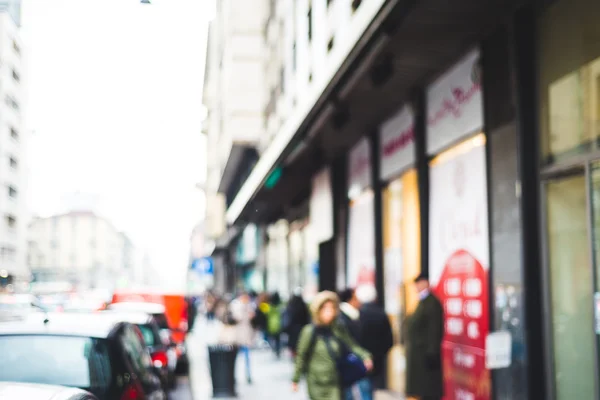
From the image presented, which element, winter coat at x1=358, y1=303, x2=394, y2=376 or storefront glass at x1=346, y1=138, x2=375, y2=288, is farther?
storefront glass at x1=346, y1=138, x2=375, y2=288

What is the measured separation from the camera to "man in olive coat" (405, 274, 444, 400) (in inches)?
396

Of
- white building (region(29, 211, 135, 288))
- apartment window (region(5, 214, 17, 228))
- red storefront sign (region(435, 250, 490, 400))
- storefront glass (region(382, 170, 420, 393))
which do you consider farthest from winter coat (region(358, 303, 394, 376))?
white building (region(29, 211, 135, 288))

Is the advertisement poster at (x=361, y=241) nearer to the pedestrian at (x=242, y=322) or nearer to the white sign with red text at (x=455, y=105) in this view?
the pedestrian at (x=242, y=322)

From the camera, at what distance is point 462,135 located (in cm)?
1124

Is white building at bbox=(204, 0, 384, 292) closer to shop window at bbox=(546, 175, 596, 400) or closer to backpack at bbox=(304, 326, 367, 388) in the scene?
shop window at bbox=(546, 175, 596, 400)

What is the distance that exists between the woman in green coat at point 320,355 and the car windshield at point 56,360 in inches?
79.4

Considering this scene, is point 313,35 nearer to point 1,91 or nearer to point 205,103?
point 205,103

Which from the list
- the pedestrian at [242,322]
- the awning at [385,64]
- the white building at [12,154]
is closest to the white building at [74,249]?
the white building at [12,154]

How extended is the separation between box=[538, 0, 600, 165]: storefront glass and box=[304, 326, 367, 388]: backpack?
2653 millimetres

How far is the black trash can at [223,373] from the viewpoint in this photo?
1476 cm

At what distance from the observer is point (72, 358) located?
6.96m

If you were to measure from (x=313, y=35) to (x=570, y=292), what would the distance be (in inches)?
519

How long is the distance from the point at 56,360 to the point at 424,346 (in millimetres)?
4574

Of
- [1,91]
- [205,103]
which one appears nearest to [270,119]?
[205,103]
